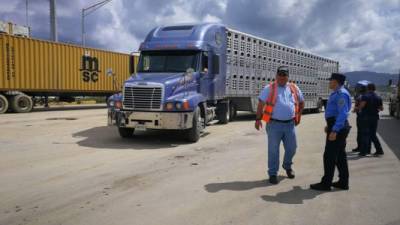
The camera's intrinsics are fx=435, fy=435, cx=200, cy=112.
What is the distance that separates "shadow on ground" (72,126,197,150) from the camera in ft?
35.3

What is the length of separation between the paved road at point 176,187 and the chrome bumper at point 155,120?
510mm

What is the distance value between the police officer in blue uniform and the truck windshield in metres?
6.27

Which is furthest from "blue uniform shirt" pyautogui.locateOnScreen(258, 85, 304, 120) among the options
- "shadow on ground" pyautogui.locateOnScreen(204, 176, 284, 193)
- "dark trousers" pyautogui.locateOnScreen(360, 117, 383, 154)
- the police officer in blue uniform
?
"dark trousers" pyautogui.locateOnScreen(360, 117, 383, 154)

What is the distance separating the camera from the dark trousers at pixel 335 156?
614cm

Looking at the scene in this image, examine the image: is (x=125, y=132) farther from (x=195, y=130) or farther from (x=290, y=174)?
(x=290, y=174)

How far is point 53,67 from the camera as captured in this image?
79.5 ft

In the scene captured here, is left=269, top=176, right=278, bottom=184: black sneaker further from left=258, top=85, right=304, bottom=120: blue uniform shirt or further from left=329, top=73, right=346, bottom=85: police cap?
left=329, top=73, right=346, bottom=85: police cap

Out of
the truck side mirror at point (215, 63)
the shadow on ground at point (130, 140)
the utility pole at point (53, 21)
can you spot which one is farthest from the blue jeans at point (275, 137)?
the utility pole at point (53, 21)

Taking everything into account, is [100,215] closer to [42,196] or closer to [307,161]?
[42,196]

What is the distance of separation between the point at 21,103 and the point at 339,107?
796 inches

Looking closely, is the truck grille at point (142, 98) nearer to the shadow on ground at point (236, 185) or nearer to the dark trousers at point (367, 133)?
Result: the shadow on ground at point (236, 185)

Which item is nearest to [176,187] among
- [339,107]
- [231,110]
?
[339,107]

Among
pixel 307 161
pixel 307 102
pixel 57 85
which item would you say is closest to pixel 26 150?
pixel 307 161

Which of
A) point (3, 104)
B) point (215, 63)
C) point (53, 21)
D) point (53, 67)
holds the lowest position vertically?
point (3, 104)
